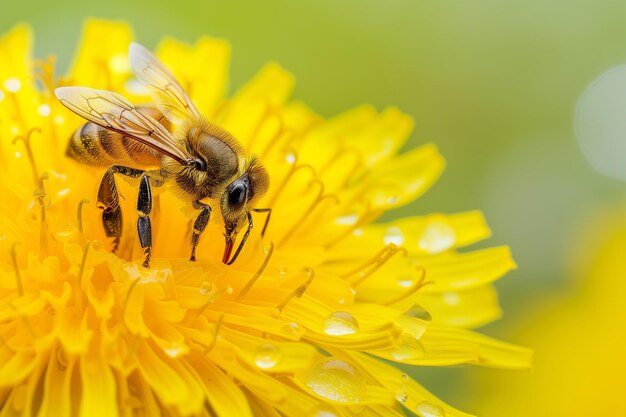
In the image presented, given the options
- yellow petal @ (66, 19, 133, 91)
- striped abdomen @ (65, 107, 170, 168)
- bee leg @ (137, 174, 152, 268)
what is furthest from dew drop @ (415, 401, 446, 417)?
yellow petal @ (66, 19, 133, 91)

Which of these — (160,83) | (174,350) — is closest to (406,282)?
(174,350)

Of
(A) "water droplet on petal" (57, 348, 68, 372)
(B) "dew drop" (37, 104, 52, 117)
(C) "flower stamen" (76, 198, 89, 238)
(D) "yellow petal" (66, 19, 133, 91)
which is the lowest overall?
(A) "water droplet on petal" (57, 348, 68, 372)

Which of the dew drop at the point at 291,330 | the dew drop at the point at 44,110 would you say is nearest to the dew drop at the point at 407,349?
the dew drop at the point at 291,330

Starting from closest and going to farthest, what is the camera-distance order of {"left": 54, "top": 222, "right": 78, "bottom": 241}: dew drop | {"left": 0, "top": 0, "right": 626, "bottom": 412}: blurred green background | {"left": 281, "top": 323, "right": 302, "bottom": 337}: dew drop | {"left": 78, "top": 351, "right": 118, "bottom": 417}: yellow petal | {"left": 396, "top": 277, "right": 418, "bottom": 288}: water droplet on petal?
{"left": 78, "top": 351, "right": 118, "bottom": 417}: yellow petal → {"left": 281, "top": 323, "right": 302, "bottom": 337}: dew drop → {"left": 54, "top": 222, "right": 78, "bottom": 241}: dew drop → {"left": 396, "top": 277, "right": 418, "bottom": 288}: water droplet on petal → {"left": 0, "top": 0, "right": 626, "bottom": 412}: blurred green background

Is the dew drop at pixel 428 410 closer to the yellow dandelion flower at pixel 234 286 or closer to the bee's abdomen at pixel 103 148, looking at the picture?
the yellow dandelion flower at pixel 234 286

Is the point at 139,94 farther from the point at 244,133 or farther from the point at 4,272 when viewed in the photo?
the point at 4,272

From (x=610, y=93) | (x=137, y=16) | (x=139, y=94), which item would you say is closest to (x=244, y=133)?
(x=139, y=94)

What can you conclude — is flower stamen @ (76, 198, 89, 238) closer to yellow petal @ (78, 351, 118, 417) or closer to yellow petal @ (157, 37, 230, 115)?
yellow petal @ (78, 351, 118, 417)
